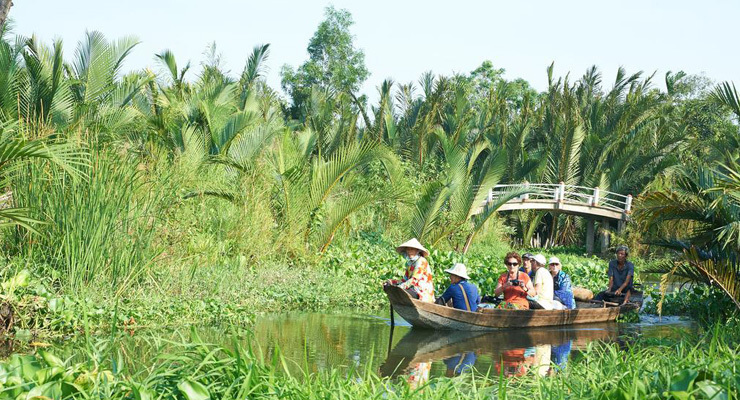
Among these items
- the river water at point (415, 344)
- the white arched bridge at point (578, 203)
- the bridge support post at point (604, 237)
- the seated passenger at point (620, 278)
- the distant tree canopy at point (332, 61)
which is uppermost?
the distant tree canopy at point (332, 61)

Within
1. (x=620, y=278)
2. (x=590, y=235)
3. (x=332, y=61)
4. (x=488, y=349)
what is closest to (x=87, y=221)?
(x=488, y=349)

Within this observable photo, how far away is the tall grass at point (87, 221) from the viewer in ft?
31.6

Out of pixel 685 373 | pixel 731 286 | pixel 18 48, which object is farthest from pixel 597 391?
pixel 18 48

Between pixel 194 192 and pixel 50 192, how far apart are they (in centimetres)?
332

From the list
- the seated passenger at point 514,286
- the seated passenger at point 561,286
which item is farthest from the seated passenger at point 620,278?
the seated passenger at point 514,286

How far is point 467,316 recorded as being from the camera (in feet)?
39.3

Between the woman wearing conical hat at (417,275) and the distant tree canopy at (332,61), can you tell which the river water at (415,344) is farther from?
the distant tree canopy at (332,61)

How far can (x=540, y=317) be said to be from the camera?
12719 mm

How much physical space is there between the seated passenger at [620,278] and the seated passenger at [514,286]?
103 inches

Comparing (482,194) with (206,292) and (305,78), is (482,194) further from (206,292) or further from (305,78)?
(305,78)

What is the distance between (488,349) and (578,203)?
20213 mm

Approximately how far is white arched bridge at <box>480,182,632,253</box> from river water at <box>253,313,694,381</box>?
15126 mm

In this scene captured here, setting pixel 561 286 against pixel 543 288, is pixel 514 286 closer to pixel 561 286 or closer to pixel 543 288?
pixel 543 288

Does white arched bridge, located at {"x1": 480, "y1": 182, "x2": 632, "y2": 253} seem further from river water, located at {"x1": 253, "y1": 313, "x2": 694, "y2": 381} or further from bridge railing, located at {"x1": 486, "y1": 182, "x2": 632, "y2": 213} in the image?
river water, located at {"x1": 253, "y1": 313, "x2": 694, "y2": 381}
